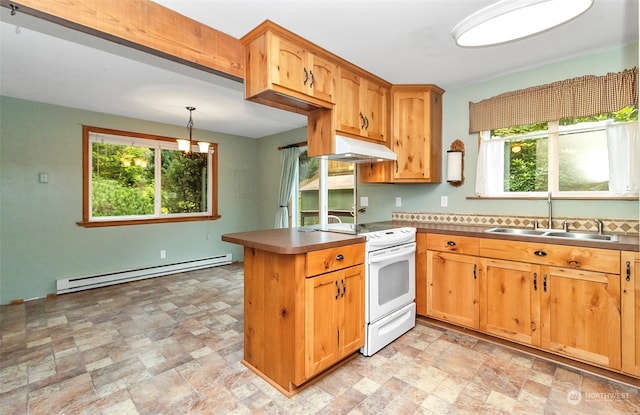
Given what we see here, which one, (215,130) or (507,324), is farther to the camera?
(215,130)

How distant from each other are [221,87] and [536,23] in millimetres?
2780

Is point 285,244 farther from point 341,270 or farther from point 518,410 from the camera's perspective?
point 518,410

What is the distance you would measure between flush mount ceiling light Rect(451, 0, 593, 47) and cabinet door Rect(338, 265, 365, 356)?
1738 millimetres

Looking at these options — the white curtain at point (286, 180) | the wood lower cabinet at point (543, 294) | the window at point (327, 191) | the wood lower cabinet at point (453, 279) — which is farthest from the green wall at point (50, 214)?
the wood lower cabinet at point (543, 294)

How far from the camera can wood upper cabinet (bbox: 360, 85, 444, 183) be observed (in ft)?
10.5

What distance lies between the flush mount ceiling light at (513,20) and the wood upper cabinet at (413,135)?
1.17 metres

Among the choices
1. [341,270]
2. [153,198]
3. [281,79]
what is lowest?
[341,270]

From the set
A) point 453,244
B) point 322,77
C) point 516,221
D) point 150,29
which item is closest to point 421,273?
point 453,244

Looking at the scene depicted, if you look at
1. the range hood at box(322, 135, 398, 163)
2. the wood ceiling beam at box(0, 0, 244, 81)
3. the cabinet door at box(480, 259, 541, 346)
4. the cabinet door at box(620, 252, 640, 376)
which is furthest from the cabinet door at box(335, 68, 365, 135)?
the cabinet door at box(620, 252, 640, 376)

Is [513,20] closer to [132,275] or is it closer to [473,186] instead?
[473,186]

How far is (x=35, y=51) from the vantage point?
2486mm

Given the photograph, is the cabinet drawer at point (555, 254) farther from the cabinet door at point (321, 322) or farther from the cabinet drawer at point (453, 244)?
the cabinet door at point (321, 322)

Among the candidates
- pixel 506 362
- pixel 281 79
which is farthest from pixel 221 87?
pixel 506 362

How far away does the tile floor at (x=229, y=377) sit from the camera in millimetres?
1810
